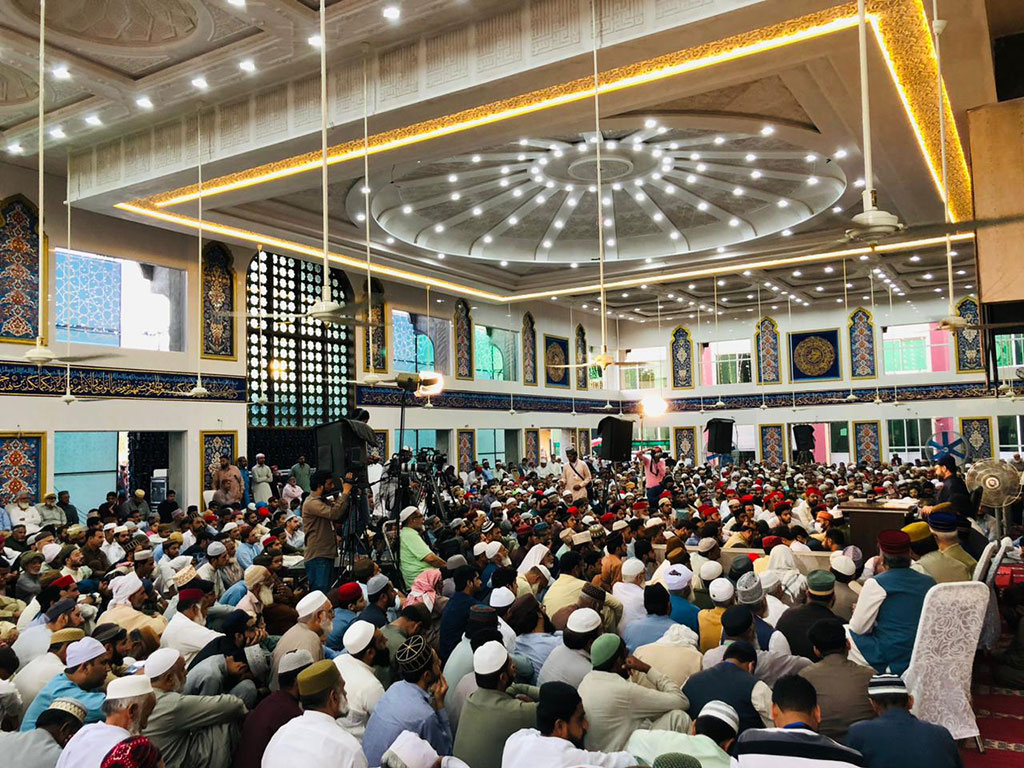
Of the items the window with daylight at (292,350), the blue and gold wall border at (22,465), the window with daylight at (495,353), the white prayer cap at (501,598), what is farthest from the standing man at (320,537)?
the window with daylight at (495,353)

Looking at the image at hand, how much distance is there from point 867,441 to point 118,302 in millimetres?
14776

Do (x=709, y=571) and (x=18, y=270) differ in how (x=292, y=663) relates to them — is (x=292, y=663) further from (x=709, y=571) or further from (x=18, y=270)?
(x=18, y=270)

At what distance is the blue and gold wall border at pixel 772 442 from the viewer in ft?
57.2

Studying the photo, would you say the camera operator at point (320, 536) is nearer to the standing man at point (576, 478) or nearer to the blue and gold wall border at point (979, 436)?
the standing man at point (576, 478)

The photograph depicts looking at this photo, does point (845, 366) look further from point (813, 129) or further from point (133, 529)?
point (133, 529)

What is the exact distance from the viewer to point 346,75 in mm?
5957

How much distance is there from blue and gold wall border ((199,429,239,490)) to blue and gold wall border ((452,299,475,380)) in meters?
5.07

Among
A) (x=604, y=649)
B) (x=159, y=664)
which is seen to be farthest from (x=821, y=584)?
(x=159, y=664)

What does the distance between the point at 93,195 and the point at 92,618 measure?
5.21 metres

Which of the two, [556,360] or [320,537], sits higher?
[556,360]

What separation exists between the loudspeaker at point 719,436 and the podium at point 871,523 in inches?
267

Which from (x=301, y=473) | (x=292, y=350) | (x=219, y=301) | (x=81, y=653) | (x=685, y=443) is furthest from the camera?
(x=685, y=443)

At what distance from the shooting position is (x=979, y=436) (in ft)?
51.5

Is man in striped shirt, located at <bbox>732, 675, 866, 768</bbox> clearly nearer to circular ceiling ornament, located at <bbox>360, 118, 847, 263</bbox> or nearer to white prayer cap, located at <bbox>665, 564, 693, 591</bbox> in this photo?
white prayer cap, located at <bbox>665, 564, 693, 591</bbox>
